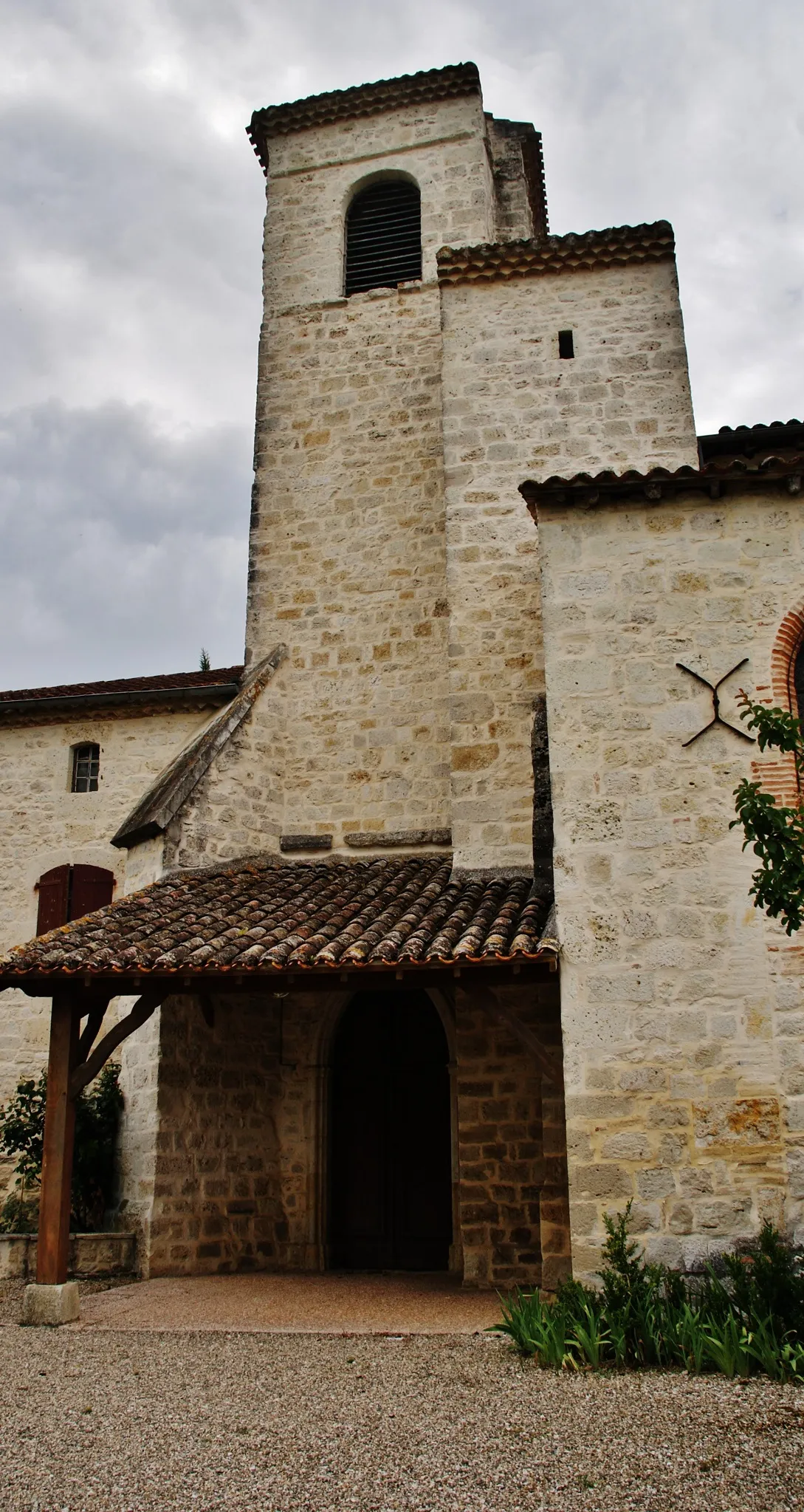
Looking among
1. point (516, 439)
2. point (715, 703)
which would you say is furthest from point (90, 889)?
point (715, 703)

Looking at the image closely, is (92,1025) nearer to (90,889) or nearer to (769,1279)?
(769,1279)

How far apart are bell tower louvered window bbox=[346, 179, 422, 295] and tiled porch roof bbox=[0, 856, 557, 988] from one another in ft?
23.0

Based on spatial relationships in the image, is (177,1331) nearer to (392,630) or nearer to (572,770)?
(572,770)

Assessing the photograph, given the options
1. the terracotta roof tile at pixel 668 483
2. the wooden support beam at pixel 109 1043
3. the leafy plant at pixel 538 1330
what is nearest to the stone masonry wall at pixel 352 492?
the wooden support beam at pixel 109 1043

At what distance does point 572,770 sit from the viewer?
24.3 feet

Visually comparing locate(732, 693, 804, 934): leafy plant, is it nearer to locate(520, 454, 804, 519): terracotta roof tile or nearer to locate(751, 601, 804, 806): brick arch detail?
locate(751, 601, 804, 806): brick arch detail

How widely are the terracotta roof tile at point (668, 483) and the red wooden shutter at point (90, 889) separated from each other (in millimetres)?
6979

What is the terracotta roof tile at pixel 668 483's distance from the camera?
296 inches

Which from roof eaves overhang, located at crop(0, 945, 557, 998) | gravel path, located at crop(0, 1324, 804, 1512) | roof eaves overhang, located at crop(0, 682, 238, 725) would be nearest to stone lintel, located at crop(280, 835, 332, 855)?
roof eaves overhang, located at crop(0, 682, 238, 725)

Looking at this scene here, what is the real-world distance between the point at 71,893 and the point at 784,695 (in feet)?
26.9

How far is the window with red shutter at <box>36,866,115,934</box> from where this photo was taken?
1259 centimetres

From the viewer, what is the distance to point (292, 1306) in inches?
322

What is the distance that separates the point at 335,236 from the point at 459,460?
4.35 meters

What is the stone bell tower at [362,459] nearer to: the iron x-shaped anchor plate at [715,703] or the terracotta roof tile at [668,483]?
the iron x-shaped anchor plate at [715,703]
